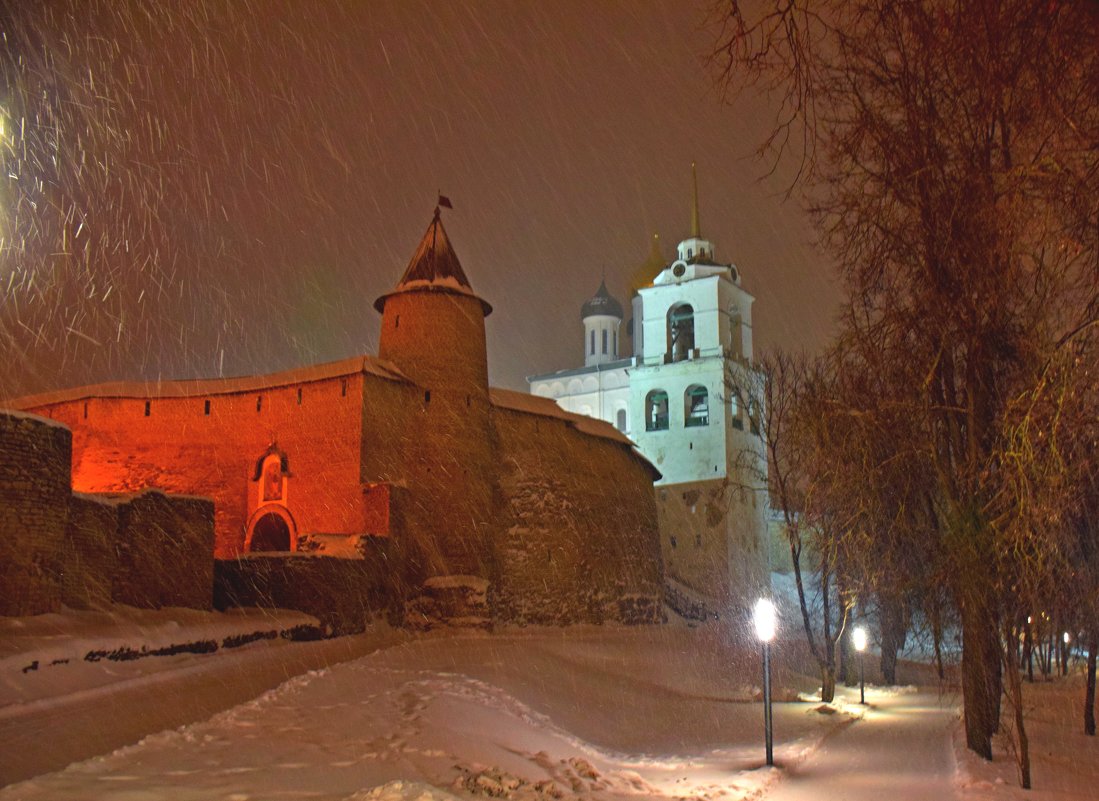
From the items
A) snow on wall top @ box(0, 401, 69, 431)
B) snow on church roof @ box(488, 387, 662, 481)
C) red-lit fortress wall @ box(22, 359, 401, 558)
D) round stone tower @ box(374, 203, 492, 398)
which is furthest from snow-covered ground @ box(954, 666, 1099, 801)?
snow on church roof @ box(488, 387, 662, 481)

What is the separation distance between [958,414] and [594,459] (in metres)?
21.2

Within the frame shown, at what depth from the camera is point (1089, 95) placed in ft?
19.4

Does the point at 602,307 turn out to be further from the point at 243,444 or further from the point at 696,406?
the point at 243,444

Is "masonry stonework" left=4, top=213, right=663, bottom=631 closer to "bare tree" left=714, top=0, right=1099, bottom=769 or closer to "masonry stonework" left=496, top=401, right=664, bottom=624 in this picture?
"masonry stonework" left=496, top=401, right=664, bottom=624

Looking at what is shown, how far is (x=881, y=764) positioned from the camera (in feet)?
37.9

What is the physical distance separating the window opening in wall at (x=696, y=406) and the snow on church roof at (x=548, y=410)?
16.2 metres

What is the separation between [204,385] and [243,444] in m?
2.11

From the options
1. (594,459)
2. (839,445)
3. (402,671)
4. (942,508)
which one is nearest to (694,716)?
(402,671)

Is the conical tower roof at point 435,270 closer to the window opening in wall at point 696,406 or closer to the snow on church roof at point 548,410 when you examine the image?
the snow on church roof at point 548,410

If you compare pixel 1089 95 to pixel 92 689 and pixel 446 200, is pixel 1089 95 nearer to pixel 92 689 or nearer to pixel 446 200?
pixel 92 689

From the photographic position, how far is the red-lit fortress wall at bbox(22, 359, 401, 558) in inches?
952

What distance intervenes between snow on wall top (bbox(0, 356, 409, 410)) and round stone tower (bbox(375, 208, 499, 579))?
918 millimetres

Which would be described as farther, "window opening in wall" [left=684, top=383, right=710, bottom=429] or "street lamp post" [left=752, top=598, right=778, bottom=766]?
"window opening in wall" [left=684, top=383, right=710, bottom=429]

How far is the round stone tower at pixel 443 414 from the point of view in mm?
24875
